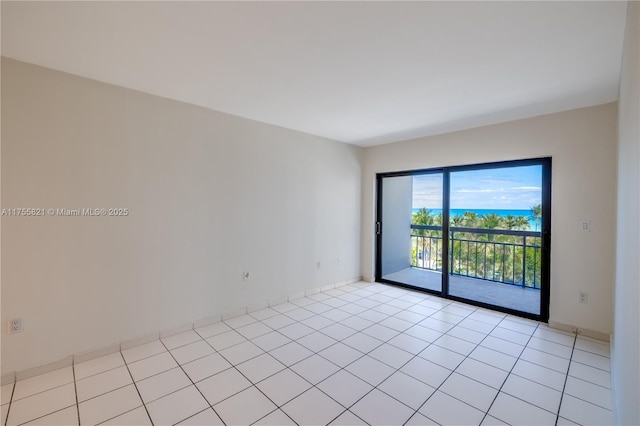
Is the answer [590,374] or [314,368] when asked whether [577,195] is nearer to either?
[590,374]

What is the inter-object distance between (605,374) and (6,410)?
4.56 metres

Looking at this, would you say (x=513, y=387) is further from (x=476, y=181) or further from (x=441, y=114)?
(x=476, y=181)

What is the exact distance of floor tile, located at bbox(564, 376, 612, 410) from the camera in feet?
6.65

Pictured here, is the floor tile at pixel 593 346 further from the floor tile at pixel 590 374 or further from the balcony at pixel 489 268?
the balcony at pixel 489 268

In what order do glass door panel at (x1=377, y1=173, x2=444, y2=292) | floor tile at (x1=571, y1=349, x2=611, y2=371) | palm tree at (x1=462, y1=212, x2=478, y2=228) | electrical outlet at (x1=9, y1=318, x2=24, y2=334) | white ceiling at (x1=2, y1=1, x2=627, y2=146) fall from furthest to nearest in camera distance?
glass door panel at (x1=377, y1=173, x2=444, y2=292) → palm tree at (x1=462, y1=212, x2=478, y2=228) → floor tile at (x1=571, y1=349, x2=611, y2=371) → electrical outlet at (x1=9, y1=318, x2=24, y2=334) → white ceiling at (x1=2, y1=1, x2=627, y2=146)

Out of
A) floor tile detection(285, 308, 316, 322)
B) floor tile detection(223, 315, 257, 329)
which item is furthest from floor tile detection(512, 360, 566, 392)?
floor tile detection(223, 315, 257, 329)

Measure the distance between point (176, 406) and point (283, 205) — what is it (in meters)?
2.61

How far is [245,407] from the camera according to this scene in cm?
197

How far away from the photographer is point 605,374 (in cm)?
235

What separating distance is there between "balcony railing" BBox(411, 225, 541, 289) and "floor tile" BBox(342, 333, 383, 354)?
8.55 ft

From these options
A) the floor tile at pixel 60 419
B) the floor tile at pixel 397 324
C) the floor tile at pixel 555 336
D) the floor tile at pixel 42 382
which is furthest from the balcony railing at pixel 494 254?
the floor tile at pixel 42 382

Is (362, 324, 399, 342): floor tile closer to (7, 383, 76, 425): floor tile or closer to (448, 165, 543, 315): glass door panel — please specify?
(448, 165, 543, 315): glass door panel

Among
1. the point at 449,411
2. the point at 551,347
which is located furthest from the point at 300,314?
the point at 551,347

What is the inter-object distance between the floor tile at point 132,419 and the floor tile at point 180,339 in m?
0.91
